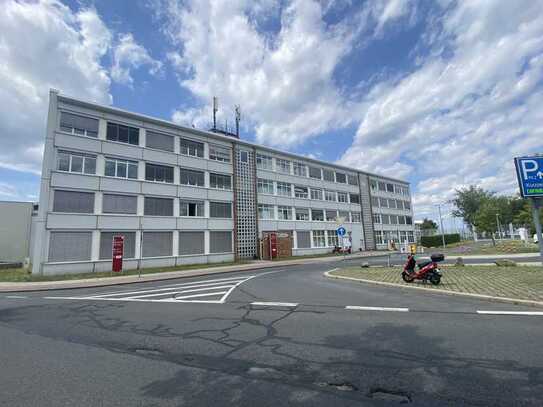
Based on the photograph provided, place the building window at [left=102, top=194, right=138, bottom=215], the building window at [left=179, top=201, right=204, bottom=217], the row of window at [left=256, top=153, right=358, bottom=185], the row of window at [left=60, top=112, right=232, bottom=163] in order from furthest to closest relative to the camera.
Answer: the row of window at [left=256, top=153, right=358, bottom=185]
the building window at [left=179, top=201, right=204, bottom=217]
the building window at [left=102, top=194, right=138, bottom=215]
the row of window at [left=60, top=112, right=232, bottom=163]

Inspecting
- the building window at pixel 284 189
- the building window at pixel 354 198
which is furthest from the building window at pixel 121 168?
the building window at pixel 354 198

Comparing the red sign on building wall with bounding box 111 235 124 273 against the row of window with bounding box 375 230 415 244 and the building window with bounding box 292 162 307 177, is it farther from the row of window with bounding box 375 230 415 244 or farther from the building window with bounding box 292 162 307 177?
the row of window with bounding box 375 230 415 244

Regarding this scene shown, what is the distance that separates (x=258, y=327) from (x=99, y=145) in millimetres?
24663

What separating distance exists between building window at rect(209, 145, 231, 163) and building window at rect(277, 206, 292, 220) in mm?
9468

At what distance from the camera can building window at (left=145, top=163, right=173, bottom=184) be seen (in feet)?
88.2

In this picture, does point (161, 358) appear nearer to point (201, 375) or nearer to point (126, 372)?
point (126, 372)

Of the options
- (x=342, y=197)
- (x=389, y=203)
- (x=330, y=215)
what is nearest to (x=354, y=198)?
(x=342, y=197)

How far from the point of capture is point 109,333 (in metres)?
6.21

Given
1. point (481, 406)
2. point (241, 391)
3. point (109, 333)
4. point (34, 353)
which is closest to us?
point (481, 406)

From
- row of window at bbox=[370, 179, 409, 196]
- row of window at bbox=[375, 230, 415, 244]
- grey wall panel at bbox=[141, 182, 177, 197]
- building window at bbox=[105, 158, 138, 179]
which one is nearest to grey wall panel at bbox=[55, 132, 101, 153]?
building window at bbox=[105, 158, 138, 179]

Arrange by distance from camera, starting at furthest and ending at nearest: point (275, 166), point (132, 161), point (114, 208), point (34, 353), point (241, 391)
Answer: point (275, 166) < point (132, 161) < point (114, 208) < point (34, 353) < point (241, 391)

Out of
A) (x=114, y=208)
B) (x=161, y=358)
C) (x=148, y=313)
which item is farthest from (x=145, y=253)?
(x=161, y=358)

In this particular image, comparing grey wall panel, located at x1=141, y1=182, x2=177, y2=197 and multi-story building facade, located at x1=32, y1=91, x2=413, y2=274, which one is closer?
multi-story building facade, located at x1=32, y1=91, x2=413, y2=274

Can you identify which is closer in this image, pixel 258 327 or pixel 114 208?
pixel 258 327
